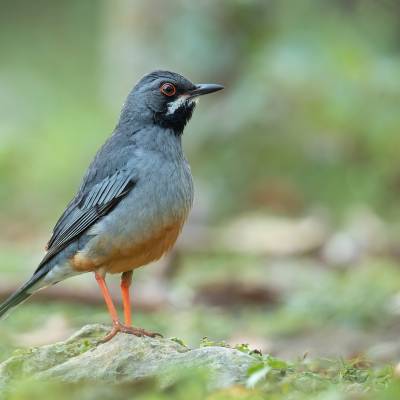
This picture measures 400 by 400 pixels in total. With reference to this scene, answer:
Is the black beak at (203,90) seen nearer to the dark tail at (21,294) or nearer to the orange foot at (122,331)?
the dark tail at (21,294)

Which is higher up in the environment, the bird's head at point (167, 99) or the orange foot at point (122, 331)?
the bird's head at point (167, 99)

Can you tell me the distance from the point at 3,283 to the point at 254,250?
330 centimetres

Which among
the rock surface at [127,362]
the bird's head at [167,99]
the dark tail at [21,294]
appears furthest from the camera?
the bird's head at [167,99]

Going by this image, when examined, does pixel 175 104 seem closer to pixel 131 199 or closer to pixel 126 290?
pixel 131 199

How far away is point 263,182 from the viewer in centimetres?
1326

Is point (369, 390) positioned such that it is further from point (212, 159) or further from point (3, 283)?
point (212, 159)

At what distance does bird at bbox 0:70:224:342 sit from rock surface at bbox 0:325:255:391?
0.60 meters

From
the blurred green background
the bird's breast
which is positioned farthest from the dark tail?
the blurred green background

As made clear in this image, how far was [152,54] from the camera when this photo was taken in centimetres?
1490

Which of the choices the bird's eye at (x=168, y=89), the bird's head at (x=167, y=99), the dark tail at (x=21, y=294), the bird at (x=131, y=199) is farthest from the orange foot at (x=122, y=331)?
the bird's eye at (x=168, y=89)

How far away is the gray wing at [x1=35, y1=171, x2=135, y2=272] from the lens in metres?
6.32

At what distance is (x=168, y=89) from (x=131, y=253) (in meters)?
1.25

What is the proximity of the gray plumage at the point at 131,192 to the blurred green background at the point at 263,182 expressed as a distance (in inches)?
47.8

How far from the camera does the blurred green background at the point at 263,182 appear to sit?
8477 mm
